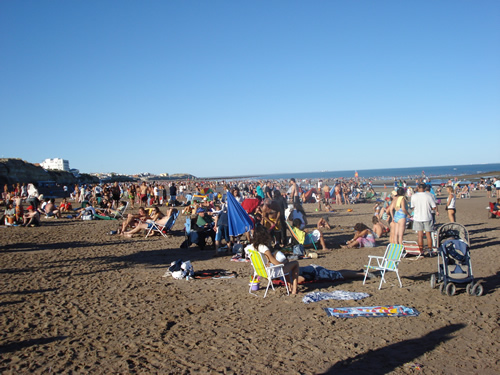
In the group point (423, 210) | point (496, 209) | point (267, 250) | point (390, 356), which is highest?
point (423, 210)

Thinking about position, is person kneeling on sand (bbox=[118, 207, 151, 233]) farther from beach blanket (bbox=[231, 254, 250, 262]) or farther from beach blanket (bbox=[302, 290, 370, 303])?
beach blanket (bbox=[302, 290, 370, 303])

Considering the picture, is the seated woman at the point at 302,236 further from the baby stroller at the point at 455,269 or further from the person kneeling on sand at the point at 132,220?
the person kneeling on sand at the point at 132,220

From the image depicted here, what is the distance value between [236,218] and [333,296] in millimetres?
3606

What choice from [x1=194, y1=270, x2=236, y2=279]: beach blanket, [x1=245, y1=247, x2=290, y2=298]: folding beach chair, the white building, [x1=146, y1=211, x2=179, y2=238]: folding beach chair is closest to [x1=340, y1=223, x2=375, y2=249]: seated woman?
[x1=194, y1=270, x2=236, y2=279]: beach blanket

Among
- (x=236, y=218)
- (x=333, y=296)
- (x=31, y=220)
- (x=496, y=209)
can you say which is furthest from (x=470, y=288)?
(x=31, y=220)

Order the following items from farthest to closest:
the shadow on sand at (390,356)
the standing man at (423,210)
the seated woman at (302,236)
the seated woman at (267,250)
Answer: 1. the seated woman at (302,236)
2. the standing man at (423,210)
3. the seated woman at (267,250)
4. the shadow on sand at (390,356)

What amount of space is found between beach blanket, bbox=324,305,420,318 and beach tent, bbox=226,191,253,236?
3.87 m

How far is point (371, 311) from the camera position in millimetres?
4863

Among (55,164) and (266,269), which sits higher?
(55,164)

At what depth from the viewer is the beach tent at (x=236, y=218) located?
341 inches

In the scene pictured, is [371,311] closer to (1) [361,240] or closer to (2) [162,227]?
(1) [361,240]

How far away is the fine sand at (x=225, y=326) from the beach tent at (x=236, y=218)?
0.92m

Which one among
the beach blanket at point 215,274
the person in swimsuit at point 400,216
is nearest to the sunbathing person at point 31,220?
the beach blanket at point 215,274

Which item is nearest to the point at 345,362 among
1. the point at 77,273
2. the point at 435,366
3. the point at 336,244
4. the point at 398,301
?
the point at 435,366
